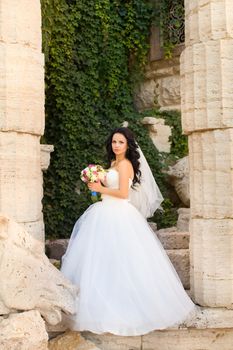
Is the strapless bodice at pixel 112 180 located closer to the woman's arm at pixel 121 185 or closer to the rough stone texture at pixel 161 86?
the woman's arm at pixel 121 185

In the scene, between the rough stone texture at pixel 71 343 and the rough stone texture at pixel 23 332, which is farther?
the rough stone texture at pixel 71 343

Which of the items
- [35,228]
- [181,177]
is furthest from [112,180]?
[181,177]

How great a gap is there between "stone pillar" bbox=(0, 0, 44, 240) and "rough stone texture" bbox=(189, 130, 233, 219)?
5.52ft

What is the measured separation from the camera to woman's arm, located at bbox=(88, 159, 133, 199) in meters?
5.31

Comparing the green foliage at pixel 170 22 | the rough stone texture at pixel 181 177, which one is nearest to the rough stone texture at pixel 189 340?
the rough stone texture at pixel 181 177

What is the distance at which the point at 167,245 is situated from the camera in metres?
6.80

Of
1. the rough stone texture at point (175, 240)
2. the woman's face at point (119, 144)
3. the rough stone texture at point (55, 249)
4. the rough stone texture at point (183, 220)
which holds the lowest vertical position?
the rough stone texture at point (55, 249)

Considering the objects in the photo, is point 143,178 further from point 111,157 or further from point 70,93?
point 70,93

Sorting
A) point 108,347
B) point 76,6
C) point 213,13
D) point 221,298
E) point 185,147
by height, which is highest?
point 76,6

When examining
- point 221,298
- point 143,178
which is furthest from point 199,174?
point 221,298

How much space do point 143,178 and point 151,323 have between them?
1824mm

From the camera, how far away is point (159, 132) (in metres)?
10.3

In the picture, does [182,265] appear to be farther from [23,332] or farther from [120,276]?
[23,332]

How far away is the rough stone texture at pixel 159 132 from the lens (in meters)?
10.2
